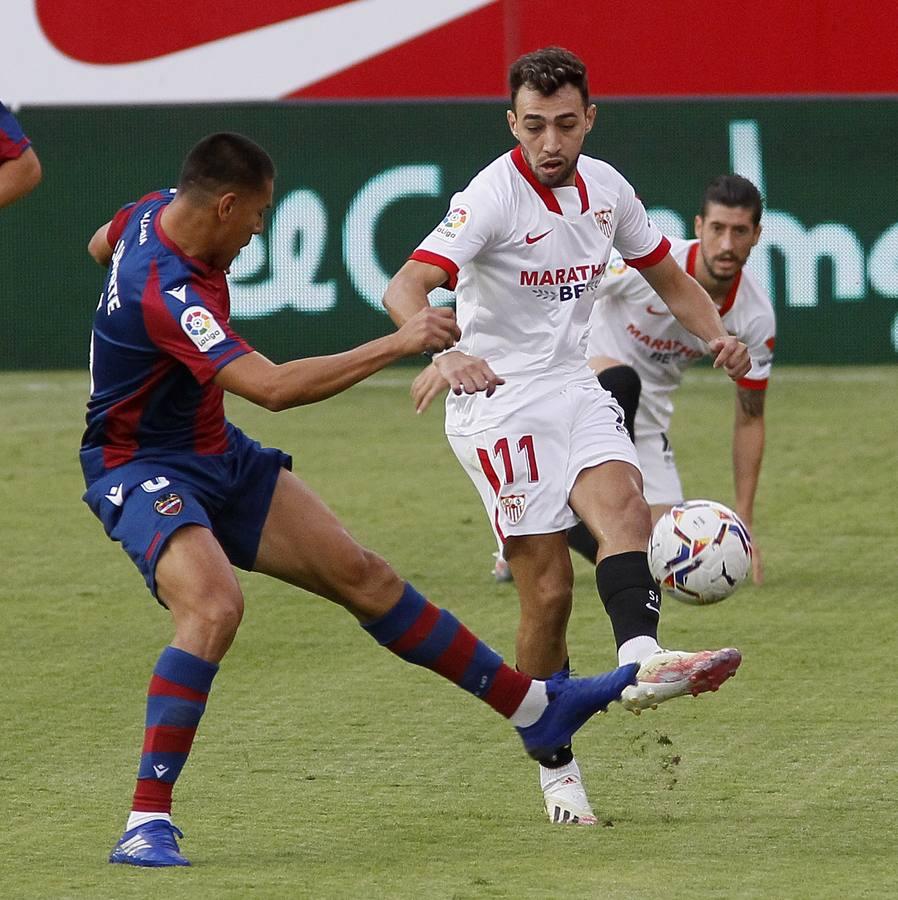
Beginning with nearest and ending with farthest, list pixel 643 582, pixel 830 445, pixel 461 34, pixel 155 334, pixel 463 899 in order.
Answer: pixel 463 899, pixel 155 334, pixel 643 582, pixel 830 445, pixel 461 34

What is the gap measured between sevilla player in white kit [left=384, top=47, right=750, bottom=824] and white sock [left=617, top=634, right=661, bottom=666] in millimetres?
128

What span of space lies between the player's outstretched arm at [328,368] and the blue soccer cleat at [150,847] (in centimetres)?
108

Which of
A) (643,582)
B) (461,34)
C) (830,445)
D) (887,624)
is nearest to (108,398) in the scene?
(643,582)

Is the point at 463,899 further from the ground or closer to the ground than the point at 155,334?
closer to the ground

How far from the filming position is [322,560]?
18.0 ft

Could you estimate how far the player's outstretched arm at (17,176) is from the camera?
6.26 m

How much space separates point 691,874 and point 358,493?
6936mm

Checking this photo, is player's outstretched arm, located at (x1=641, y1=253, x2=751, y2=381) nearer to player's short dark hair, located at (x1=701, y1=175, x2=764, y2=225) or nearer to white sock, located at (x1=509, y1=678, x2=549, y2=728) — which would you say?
white sock, located at (x1=509, y1=678, x2=549, y2=728)

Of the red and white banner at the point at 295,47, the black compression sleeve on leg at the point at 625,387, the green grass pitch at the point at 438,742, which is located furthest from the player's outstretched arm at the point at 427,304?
the red and white banner at the point at 295,47

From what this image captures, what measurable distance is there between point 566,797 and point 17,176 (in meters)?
2.55

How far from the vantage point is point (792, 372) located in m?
16.7

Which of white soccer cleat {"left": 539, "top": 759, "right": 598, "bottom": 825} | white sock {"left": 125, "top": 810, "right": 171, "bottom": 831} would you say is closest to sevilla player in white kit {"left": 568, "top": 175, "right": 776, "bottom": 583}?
white soccer cleat {"left": 539, "top": 759, "right": 598, "bottom": 825}

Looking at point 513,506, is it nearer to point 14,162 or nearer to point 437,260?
point 437,260

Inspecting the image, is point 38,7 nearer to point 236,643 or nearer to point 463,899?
point 236,643
